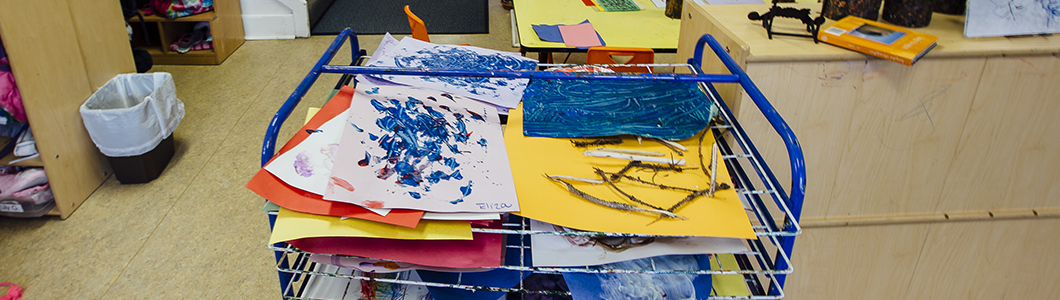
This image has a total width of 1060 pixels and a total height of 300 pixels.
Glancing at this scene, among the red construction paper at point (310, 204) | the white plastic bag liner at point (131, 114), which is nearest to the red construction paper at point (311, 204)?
the red construction paper at point (310, 204)

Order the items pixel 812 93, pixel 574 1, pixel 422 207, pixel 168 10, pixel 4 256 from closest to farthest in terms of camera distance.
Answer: pixel 422 207
pixel 812 93
pixel 4 256
pixel 574 1
pixel 168 10

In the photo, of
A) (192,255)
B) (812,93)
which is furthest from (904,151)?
(192,255)

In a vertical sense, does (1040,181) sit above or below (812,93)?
below

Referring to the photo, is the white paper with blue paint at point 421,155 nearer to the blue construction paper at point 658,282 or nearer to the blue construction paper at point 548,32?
the blue construction paper at point 658,282

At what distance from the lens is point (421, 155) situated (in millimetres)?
759

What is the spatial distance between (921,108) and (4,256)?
261 centimetres

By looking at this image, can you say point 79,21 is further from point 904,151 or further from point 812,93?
point 904,151

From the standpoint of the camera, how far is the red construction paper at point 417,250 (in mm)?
672

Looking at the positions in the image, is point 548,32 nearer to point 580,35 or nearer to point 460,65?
point 580,35

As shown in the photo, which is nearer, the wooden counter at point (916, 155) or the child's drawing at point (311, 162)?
the child's drawing at point (311, 162)

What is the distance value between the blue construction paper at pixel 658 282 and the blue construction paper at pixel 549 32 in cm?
147

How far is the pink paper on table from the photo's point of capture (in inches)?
A: 82.6

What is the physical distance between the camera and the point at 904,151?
1096 millimetres

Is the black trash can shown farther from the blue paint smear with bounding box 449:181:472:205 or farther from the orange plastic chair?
the blue paint smear with bounding box 449:181:472:205
